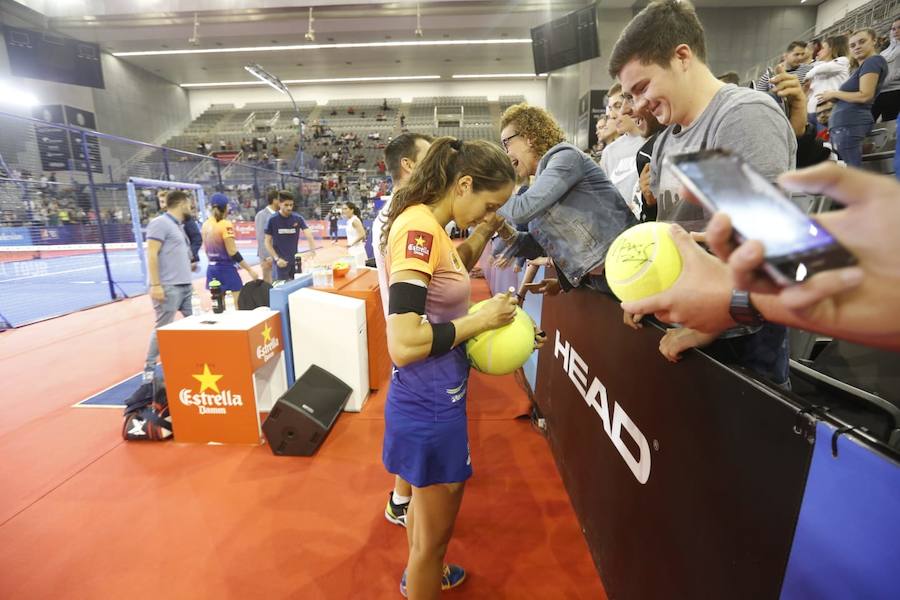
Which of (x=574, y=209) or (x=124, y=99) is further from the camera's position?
(x=124, y=99)

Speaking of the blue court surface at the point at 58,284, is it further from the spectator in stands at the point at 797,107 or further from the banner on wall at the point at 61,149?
the spectator in stands at the point at 797,107

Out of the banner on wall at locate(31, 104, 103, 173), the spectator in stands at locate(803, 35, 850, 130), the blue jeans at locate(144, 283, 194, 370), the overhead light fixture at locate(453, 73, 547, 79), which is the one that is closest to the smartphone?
the blue jeans at locate(144, 283, 194, 370)

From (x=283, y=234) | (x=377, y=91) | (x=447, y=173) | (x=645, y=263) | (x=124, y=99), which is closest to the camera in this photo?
(x=645, y=263)

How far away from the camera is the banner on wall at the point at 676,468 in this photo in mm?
938

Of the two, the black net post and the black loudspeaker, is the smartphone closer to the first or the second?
the black loudspeaker

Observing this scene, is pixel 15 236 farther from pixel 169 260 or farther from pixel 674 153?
pixel 674 153

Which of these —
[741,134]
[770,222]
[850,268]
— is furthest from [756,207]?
[741,134]

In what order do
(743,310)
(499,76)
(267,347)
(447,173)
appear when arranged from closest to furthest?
(743,310), (447,173), (267,347), (499,76)

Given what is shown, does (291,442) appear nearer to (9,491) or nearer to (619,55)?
(9,491)

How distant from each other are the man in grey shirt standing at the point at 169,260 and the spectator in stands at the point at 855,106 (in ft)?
21.4

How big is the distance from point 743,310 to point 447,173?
104cm

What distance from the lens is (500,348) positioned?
1.56 metres

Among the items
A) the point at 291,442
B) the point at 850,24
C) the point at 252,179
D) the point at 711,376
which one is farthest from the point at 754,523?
the point at 850,24

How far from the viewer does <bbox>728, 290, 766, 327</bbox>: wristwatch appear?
708 millimetres
